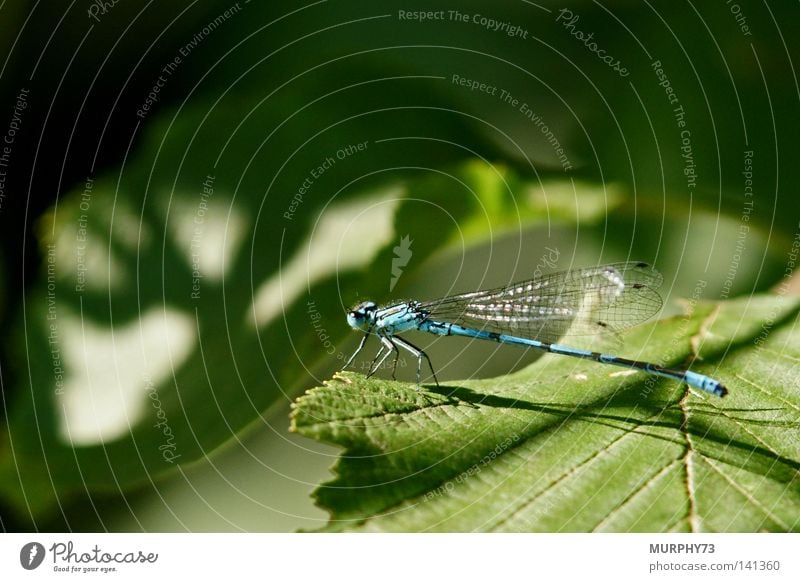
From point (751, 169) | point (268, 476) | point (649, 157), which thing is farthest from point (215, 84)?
point (751, 169)

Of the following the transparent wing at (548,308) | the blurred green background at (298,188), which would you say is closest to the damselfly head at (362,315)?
the blurred green background at (298,188)

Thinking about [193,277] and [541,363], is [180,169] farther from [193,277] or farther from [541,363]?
[541,363]

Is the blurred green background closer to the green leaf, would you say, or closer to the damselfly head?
the damselfly head

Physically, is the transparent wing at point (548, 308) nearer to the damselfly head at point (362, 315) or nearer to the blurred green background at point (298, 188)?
the blurred green background at point (298, 188)

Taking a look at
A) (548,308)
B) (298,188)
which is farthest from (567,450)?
(298,188)
